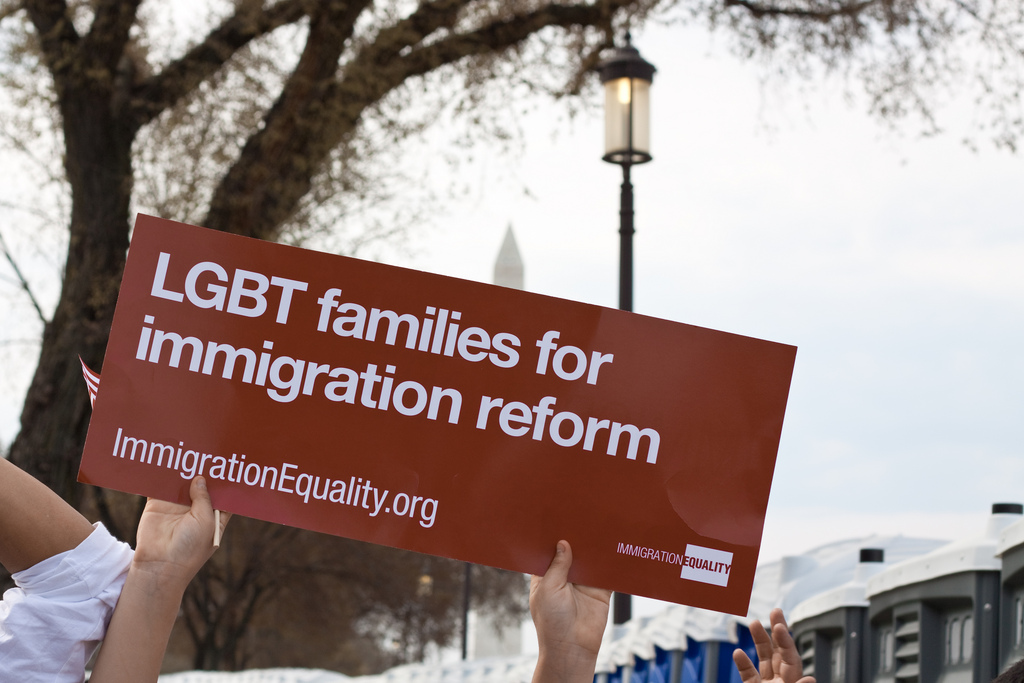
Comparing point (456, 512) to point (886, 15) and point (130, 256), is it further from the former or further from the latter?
point (886, 15)

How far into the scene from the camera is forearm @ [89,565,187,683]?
185 cm

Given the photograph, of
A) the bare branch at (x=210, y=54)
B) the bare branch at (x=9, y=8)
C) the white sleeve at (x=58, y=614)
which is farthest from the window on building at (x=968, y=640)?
the bare branch at (x=9, y=8)

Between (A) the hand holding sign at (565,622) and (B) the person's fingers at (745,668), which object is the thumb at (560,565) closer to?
(A) the hand holding sign at (565,622)

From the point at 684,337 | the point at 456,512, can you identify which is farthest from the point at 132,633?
the point at 684,337

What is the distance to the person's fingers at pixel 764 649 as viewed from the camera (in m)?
2.49

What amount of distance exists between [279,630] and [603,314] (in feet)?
92.7

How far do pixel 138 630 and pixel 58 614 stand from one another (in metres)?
0.14

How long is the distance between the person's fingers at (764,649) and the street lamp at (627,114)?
197 inches

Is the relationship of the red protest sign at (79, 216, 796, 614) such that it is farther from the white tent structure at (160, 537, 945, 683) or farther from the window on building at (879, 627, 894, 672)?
the white tent structure at (160, 537, 945, 683)

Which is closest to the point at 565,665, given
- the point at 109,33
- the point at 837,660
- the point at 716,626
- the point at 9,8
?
the point at 837,660

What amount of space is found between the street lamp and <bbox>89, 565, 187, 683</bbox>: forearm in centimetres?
575

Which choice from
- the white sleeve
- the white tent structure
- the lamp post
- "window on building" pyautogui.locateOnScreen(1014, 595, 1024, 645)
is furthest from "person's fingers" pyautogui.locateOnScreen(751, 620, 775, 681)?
the lamp post

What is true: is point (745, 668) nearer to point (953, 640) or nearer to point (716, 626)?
point (953, 640)

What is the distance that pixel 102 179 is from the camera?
8.71m
